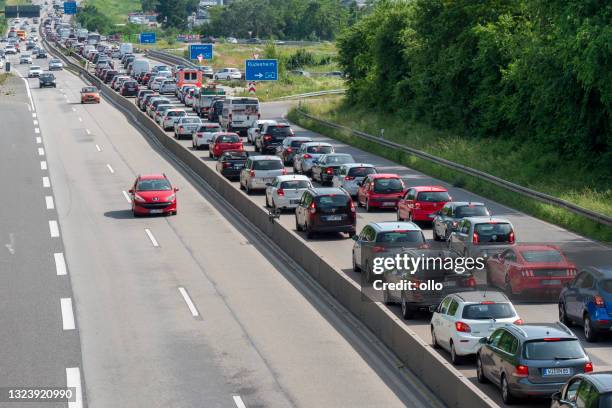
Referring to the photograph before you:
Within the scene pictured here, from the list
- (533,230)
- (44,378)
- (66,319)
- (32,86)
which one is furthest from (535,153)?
(32,86)

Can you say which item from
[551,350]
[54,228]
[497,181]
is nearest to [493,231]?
[551,350]

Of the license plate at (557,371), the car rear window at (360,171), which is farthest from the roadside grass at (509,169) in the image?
the license plate at (557,371)

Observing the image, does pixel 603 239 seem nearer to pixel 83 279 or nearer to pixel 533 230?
pixel 533 230

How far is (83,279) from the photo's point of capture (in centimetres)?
A: 3184

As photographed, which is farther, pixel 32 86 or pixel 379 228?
pixel 32 86

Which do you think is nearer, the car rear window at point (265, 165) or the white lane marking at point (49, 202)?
the white lane marking at point (49, 202)

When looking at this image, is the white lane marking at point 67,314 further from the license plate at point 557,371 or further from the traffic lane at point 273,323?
the license plate at point 557,371

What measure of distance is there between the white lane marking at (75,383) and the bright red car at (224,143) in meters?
36.2

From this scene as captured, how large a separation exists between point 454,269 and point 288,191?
16.6 metres

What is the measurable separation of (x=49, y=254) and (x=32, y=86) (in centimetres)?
8396

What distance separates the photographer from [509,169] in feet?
173

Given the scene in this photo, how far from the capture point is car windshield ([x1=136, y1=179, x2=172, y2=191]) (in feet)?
143

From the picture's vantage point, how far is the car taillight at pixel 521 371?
63.6ft

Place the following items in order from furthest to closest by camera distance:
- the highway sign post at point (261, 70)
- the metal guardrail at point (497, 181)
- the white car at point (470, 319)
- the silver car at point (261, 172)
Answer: the highway sign post at point (261, 70), the silver car at point (261, 172), the metal guardrail at point (497, 181), the white car at point (470, 319)
